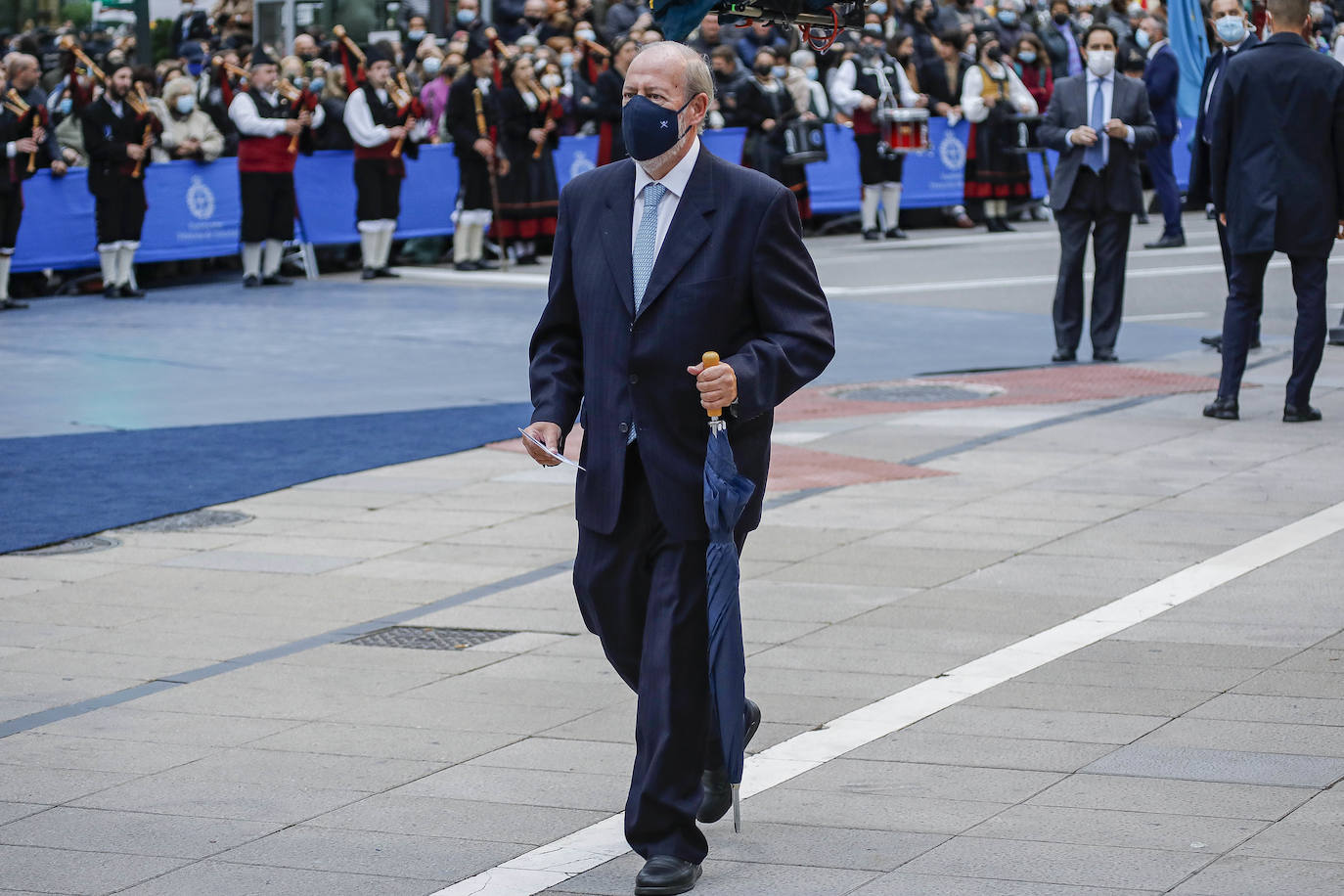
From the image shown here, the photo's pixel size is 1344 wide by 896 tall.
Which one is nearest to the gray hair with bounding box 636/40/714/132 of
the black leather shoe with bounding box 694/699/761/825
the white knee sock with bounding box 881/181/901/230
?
the black leather shoe with bounding box 694/699/761/825

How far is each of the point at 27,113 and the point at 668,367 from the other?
14.5m

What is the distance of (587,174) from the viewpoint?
5023 mm

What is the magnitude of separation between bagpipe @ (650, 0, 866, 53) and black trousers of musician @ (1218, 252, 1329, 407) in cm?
325

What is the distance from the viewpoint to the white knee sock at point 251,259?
65.7ft

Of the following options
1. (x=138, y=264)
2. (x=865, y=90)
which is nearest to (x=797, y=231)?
(x=138, y=264)

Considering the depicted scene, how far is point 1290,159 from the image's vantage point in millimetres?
10992

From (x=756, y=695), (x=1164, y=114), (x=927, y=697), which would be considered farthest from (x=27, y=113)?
(x=927, y=697)

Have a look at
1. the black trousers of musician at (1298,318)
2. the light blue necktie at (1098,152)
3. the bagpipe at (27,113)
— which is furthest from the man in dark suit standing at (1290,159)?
the bagpipe at (27,113)

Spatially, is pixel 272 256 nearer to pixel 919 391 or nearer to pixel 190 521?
pixel 919 391

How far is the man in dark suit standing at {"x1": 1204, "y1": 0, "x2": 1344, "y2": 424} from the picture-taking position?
35.9ft

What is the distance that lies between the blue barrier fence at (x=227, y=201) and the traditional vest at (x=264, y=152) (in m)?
0.44

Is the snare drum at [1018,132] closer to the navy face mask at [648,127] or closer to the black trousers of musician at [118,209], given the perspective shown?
the black trousers of musician at [118,209]

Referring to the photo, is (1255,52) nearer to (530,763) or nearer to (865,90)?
(530,763)

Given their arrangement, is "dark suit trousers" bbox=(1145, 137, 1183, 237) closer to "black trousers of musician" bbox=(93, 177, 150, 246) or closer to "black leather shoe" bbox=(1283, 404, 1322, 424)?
"black trousers of musician" bbox=(93, 177, 150, 246)
